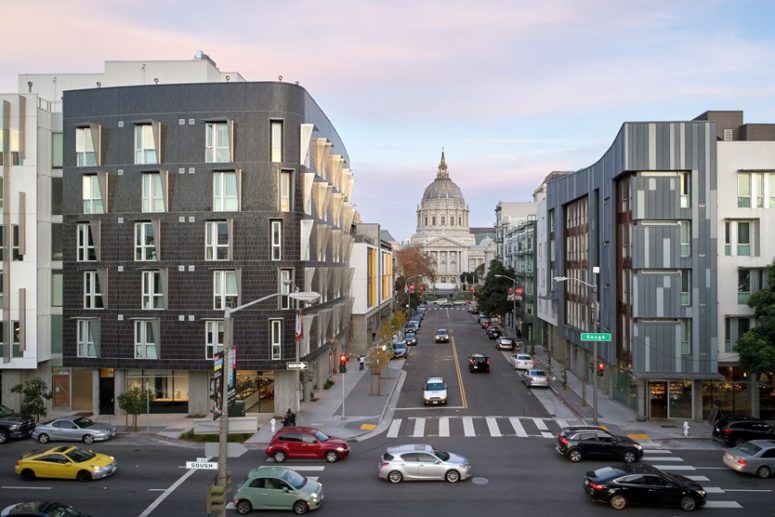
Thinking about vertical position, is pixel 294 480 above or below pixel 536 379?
above

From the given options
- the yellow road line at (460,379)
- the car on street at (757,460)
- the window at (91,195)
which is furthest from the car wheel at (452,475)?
the window at (91,195)

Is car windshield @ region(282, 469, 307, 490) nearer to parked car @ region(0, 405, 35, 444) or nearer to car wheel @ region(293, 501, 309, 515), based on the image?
car wheel @ region(293, 501, 309, 515)

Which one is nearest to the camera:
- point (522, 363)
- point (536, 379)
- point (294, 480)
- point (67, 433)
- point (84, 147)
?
point (294, 480)

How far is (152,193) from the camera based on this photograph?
38906 millimetres

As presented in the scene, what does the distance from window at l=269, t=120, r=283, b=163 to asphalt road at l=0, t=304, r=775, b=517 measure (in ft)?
55.2

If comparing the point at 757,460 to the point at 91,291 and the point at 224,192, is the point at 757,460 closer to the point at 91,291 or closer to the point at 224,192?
the point at 224,192

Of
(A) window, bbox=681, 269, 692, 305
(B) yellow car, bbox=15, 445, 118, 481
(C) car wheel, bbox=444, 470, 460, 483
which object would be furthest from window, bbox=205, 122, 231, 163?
(A) window, bbox=681, 269, 692, 305

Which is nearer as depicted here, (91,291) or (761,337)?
(761,337)

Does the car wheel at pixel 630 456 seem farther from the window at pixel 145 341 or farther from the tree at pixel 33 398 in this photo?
the tree at pixel 33 398

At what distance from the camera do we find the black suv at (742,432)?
30.7 metres

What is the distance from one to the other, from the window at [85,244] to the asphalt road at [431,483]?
38.2 ft

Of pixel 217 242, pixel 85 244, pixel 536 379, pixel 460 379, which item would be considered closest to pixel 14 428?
pixel 85 244

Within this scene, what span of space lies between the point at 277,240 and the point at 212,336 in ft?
22.3

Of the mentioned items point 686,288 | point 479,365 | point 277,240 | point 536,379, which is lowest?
point 479,365
